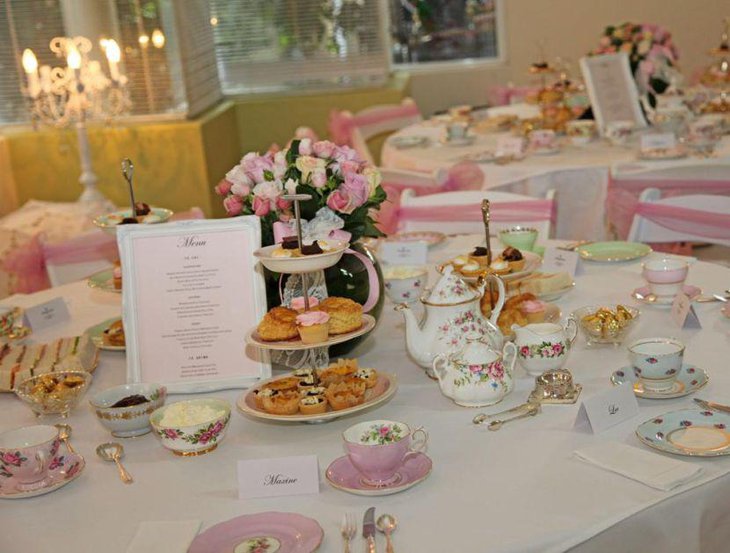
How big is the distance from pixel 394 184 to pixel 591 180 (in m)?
0.74

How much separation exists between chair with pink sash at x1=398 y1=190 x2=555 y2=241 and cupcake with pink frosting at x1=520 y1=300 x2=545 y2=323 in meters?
1.04

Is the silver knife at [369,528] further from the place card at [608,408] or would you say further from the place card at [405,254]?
the place card at [405,254]

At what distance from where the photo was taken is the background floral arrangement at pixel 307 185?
1.89 meters

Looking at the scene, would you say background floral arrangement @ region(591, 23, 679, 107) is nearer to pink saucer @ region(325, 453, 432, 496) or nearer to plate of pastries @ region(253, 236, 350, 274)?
plate of pastries @ region(253, 236, 350, 274)

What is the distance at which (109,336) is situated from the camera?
2.12 m

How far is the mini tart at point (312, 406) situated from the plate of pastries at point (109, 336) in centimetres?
62

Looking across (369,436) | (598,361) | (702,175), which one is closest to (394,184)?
(702,175)

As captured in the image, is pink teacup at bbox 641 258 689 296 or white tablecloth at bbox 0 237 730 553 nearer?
white tablecloth at bbox 0 237 730 553

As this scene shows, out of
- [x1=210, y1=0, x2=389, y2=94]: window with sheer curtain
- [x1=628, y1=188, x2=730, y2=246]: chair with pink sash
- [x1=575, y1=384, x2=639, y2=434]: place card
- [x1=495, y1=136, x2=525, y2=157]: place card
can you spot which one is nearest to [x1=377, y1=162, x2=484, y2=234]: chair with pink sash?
[x1=495, y1=136, x2=525, y2=157]: place card

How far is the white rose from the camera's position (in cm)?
189

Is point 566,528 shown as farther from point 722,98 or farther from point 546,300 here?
point 722,98

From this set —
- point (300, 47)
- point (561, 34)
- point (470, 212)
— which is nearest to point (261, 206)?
point (470, 212)

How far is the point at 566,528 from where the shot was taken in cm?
126

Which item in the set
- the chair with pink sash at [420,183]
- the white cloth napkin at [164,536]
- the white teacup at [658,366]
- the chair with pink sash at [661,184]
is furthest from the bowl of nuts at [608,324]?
the chair with pink sash at [661,184]
